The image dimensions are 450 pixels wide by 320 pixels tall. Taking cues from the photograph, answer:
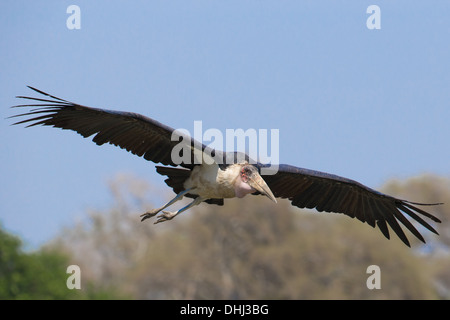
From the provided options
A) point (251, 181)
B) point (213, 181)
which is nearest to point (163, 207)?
point (213, 181)

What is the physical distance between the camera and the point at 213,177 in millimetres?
12219

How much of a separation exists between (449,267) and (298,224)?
24.9 feet

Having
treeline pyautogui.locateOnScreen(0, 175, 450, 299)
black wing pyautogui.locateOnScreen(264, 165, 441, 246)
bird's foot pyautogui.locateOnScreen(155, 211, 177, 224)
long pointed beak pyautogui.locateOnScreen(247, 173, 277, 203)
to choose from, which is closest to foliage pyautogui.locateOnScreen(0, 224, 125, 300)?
treeline pyautogui.locateOnScreen(0, 175, 450, 299)

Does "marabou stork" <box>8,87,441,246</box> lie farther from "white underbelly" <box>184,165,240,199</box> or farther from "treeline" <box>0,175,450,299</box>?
"treeline" <box>0,175,450,299</box>

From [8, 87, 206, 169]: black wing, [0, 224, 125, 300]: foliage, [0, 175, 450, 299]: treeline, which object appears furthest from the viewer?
[0, 175, 450, 299]: treeline

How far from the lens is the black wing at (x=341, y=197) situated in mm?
13375

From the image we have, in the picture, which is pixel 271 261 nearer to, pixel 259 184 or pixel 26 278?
pixel 26 278

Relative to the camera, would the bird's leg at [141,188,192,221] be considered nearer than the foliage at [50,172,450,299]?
Yes

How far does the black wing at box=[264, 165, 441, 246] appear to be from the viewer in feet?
43.9

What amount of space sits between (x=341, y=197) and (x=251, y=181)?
211 centimetres

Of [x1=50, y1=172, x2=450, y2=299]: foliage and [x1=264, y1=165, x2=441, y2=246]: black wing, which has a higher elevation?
[x1=264, y1=165, x2=441, y2=246]: black wing

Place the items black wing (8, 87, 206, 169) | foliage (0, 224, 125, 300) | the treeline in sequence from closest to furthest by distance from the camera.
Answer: black wing (8, 87, 206, 169) < foliage (0, 224, 125, 300) < the treeline
